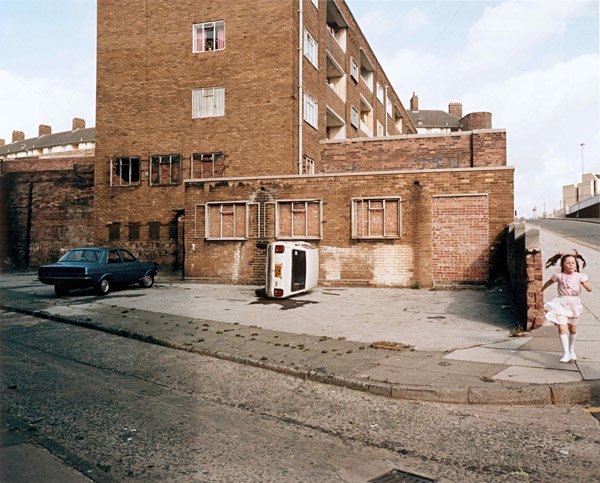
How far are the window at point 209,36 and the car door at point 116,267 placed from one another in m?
10.8

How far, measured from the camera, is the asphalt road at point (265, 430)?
390 cm

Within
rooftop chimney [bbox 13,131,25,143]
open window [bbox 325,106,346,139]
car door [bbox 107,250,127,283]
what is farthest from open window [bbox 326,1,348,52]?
rooftop chimney [bbox 13,131,25,143]

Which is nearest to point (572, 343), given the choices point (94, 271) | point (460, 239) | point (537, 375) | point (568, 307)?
point (568, 307)

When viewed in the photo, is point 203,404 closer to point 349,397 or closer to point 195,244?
point 349,397

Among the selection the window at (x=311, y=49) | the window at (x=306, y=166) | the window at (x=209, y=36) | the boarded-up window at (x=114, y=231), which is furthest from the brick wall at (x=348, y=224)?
the window at (x=311, y=49)

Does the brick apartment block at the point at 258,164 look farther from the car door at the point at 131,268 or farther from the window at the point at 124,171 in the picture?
the car door at the point at 131,268

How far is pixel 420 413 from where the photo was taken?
5316 millimetres

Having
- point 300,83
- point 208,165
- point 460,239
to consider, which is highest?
point 300,83

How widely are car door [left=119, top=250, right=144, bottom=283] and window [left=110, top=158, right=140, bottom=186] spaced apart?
21.7 feet

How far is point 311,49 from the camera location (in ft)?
77.6

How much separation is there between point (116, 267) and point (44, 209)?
13893 mm

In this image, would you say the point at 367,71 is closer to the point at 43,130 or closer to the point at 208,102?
the point at 208,102

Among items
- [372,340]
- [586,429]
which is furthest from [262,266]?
[586,429]

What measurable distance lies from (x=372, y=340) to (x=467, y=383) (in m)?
2.96
